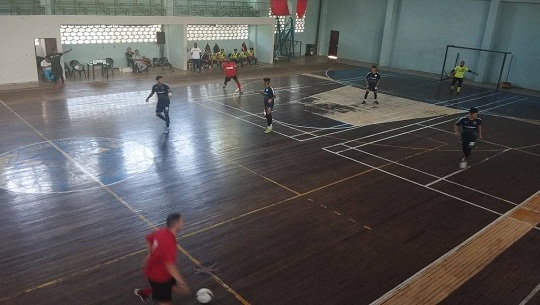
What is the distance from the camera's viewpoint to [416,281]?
7289 millimetres

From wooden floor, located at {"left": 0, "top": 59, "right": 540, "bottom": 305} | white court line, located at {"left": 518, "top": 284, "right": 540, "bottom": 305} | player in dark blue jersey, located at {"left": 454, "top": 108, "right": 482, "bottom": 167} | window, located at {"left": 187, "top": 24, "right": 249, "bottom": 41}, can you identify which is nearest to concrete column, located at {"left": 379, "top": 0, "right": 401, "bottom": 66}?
window, located at {"left": 187, "top": 24, "right": 249, "bottom": 41}

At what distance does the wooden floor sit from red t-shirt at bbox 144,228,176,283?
1.53 m

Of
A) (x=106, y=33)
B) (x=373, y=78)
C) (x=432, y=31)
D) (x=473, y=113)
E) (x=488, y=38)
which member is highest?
(x=432, y=31)

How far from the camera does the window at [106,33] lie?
23.5m

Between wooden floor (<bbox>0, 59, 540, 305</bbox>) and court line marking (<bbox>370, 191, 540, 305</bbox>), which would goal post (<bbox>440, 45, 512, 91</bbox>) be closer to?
wooden floor (<bbox>0, 59, 540, 305</bbox>)

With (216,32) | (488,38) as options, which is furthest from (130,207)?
(488,38)

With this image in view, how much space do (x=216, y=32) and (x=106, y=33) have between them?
26.2ft

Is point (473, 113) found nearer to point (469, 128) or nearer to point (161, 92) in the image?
point (469, 128)

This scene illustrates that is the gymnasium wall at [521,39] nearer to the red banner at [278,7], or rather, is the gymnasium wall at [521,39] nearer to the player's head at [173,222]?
the red banner at [278,7]

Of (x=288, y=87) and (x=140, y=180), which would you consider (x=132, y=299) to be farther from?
(x=288, y=87)

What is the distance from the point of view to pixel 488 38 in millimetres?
26594

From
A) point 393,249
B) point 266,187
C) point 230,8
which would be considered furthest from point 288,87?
point 393,249

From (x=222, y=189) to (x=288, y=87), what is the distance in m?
13.5

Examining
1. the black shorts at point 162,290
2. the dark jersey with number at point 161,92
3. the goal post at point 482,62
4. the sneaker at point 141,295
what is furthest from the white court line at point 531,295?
the goal post at point 482,62
